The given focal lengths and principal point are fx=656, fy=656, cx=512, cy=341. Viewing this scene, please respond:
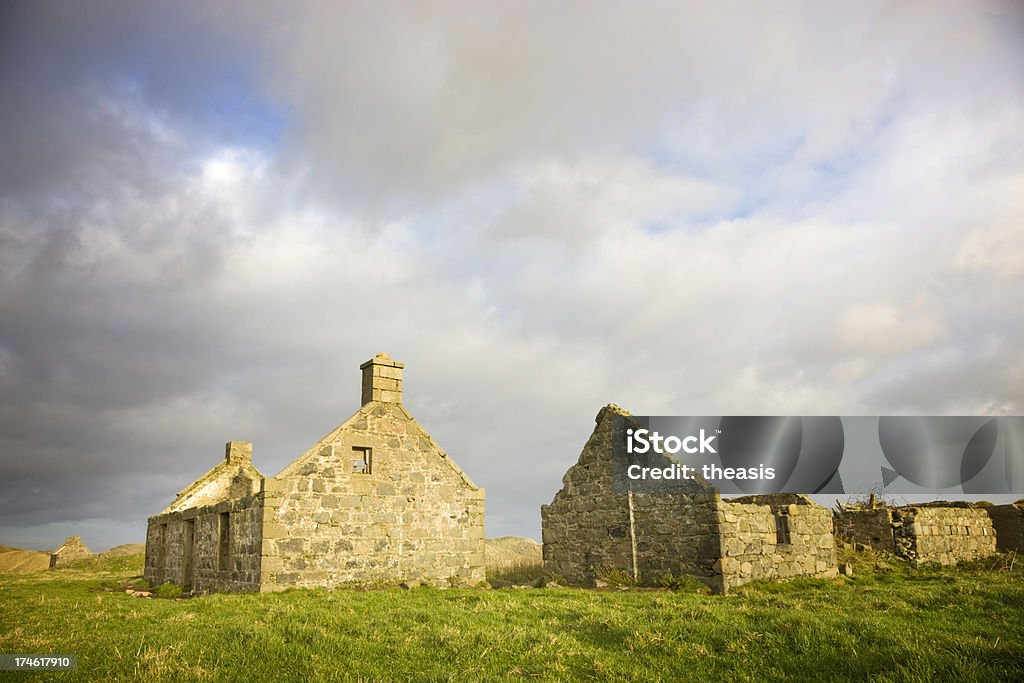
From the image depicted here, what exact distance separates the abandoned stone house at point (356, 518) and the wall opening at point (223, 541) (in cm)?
3

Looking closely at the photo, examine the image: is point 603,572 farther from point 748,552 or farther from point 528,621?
point 528,621

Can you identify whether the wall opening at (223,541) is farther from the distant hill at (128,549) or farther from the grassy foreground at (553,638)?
the distant hill at (128,549)

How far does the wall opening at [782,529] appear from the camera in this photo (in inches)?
795

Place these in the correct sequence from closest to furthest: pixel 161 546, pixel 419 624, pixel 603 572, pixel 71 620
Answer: pixel 419 624
pixel 71 620
pixel 603 572
pixel 161 546

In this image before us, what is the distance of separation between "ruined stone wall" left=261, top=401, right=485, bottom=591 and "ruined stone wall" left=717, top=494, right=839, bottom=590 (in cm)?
860

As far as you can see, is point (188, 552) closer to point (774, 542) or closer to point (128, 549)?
point (774, 542)

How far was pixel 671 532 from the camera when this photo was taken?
770 inches

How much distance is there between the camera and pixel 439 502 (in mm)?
22172

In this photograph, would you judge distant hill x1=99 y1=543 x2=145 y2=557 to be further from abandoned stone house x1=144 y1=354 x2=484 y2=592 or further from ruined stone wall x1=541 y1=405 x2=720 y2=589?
ruined stone wall x1=541 y1=405 x2=720 y2=589

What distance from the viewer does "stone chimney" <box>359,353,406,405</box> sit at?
21.8m

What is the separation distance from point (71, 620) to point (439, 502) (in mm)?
11157

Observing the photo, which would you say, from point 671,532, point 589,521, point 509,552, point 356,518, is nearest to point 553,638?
point 671,532

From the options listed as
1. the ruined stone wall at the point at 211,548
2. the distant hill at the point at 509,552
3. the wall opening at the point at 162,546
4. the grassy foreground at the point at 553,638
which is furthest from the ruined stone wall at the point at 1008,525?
the wall opening at the point at 162,546

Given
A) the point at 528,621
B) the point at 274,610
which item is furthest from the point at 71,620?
the point at 528,621
